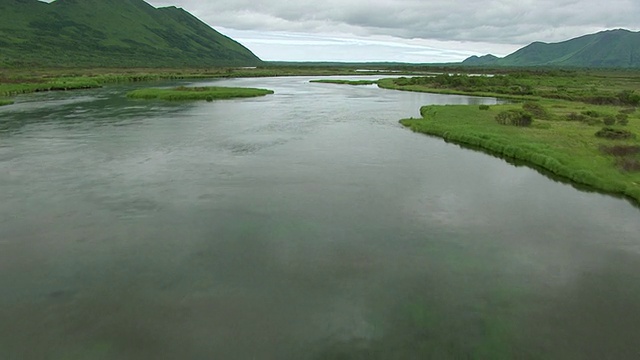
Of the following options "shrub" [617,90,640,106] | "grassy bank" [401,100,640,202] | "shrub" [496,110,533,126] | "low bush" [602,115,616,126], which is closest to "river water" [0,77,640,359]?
"grassy bank" [401,100,640,202]

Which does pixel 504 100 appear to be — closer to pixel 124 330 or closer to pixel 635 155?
pixel 635 155

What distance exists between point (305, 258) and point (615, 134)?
33.8 m

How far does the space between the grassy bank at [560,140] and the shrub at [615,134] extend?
32 cm

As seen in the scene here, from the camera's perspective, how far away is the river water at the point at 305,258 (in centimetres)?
1366

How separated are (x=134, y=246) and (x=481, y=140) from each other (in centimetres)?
3164

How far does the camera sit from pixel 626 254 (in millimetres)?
19516

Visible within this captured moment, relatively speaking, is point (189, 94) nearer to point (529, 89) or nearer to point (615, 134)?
point (615, 134)

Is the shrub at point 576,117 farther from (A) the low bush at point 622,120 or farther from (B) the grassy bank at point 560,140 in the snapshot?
(A) the low bush at point 622,120

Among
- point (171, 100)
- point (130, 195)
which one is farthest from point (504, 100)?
point (130, 195)

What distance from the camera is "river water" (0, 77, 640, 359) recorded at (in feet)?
44.8

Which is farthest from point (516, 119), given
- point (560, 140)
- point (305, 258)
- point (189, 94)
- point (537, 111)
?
point (189, 94)

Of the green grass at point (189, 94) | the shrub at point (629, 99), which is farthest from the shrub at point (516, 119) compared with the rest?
the green grass at point (189, 94)

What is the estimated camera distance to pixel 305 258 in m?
18.8

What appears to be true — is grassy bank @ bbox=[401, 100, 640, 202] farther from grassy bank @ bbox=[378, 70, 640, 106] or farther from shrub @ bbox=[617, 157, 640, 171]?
grassy bank @ bbox=[378, 70, 640, 106]
